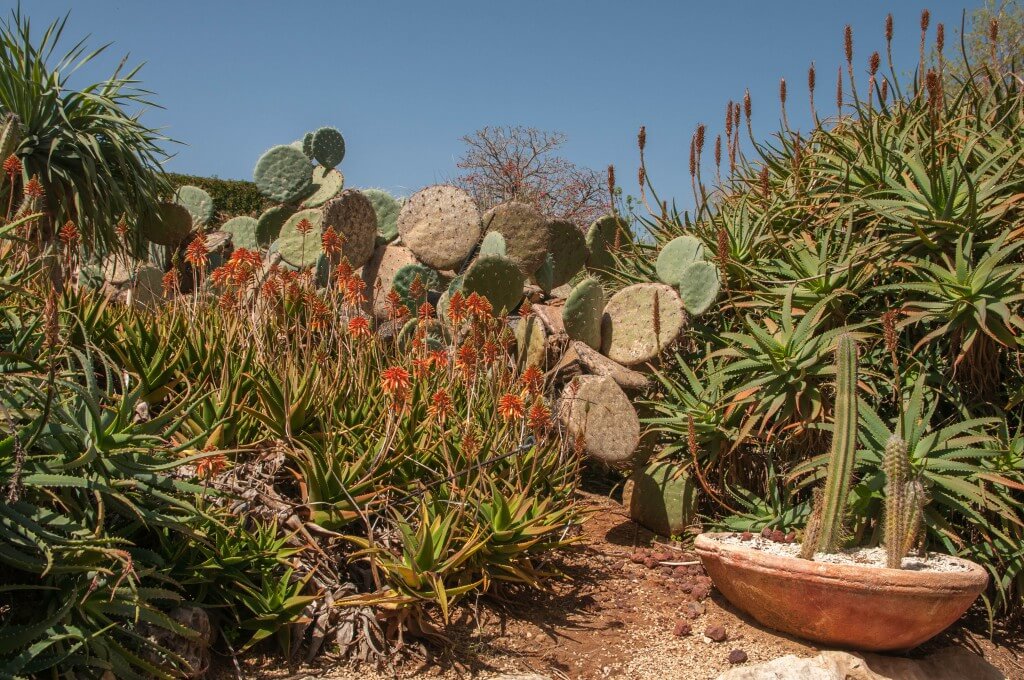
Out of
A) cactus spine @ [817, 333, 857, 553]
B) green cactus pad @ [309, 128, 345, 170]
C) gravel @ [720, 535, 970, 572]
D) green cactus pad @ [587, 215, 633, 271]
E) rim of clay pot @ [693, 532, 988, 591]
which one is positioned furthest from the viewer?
green cactus pad @ [309, 128, 345, 170]

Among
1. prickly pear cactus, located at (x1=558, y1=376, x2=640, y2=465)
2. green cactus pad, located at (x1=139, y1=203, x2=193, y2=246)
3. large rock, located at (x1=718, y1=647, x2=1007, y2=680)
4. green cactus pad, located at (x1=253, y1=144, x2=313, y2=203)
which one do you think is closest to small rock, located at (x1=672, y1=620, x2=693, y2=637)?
large rock, located at (x1=718, y1=647, x2=1007, y2=680)

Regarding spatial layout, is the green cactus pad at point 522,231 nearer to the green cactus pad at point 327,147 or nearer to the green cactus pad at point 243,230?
the green cactus pad at point 327,147

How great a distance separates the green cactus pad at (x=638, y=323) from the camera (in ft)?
18.7

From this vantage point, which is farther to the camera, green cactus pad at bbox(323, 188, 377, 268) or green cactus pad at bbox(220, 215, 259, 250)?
green cactus pad at bbox(220, 215, 259, 250)

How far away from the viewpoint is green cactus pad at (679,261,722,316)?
17.9ft

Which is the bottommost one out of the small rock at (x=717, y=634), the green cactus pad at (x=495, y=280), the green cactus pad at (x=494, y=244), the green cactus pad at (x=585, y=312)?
the small rock at (x=717, y=634)

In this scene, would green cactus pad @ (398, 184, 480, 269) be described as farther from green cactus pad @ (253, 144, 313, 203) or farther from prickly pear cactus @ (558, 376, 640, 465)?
prickly pear cactus @ (558, 376, 640, 465)

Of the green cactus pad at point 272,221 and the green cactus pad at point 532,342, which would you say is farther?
the green cactus pad at point 272,221

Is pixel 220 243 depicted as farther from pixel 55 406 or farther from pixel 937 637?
pixel 937 637

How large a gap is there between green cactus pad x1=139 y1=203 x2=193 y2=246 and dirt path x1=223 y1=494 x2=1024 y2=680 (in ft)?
19.9

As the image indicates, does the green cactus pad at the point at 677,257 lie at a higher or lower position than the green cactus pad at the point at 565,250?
lower

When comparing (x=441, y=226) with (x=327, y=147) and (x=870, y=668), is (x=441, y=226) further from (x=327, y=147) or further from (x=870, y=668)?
(x=870, y=668)

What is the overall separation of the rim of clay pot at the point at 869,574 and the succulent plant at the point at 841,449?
183 mm

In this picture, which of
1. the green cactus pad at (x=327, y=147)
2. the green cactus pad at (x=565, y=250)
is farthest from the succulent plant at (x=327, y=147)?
the green cactus pad at (x=565, y=250)
